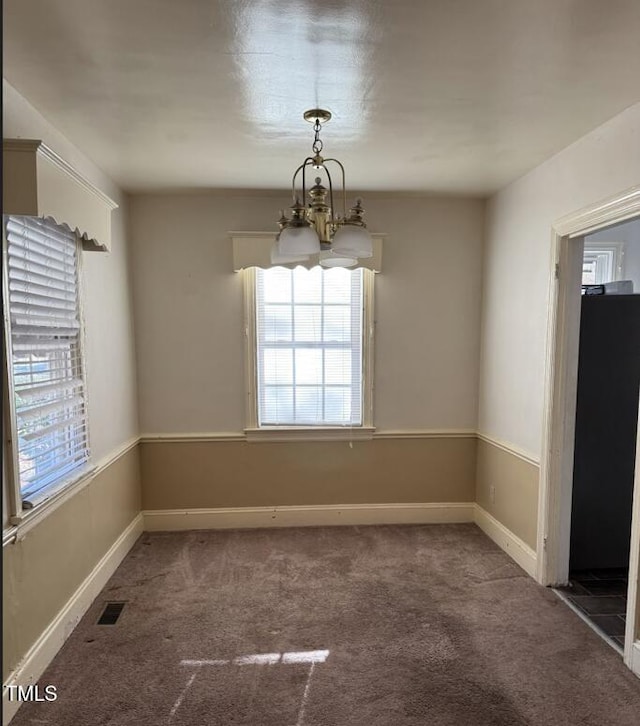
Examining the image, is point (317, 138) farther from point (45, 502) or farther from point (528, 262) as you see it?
point (45, 502)

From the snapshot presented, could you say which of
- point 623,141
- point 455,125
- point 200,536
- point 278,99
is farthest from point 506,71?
point 200,536

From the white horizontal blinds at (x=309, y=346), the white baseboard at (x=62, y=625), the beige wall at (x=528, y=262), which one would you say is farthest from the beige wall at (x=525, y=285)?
the white baseboard at (x=62, y=625)

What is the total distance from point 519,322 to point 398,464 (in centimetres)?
142

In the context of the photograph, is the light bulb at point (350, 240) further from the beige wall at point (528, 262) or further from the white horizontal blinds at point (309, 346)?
the white horizontal blinds at point (309, 346)

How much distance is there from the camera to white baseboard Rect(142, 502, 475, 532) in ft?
12.2

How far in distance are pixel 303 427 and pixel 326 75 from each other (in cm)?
245

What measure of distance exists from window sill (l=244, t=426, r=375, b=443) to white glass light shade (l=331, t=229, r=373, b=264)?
1.93 meters

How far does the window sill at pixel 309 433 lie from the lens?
373 centimetres

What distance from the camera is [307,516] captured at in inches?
150

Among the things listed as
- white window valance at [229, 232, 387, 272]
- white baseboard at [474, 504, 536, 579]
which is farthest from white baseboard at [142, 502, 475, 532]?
white window valance at [229, 232, 387, 272]

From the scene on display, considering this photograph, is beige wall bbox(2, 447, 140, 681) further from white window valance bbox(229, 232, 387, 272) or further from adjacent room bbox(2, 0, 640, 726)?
white window valance bbox(229, 232, 387, 272)

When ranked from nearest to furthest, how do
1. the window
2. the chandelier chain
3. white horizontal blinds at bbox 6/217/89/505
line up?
white horizontal blinds at bbox 6/217/89/505 < the chandelier chain < the window

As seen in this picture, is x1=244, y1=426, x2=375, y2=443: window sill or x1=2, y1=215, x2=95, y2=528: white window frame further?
x1=244, y1=426, x2=375, y2=443: window sill

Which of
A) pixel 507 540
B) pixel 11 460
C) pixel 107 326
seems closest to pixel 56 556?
pixel 11 460
